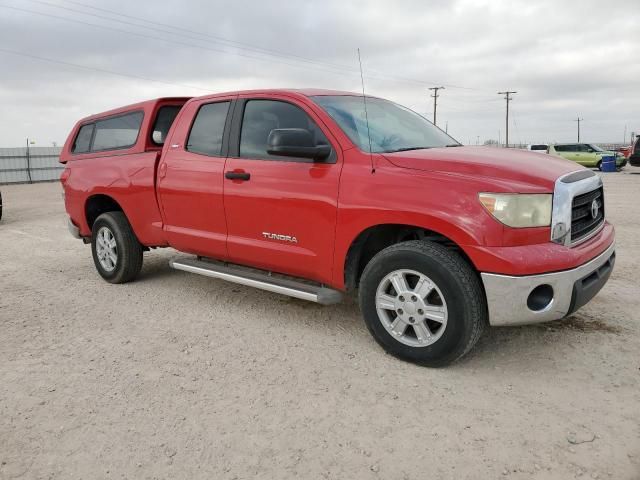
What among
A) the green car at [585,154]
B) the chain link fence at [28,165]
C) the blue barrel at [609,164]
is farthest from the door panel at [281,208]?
the green car at [585,154]

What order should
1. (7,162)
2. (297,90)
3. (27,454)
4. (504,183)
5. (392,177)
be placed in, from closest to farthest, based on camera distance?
(27,454) < (504,183) < (392,177) < (297,90) < (7,162)

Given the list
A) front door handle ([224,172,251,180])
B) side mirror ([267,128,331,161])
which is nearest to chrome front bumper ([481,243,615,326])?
side mirror ([267,128,331,161])

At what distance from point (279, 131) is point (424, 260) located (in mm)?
1286

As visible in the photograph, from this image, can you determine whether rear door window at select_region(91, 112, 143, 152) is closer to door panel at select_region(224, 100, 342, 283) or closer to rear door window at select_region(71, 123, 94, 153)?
rear door window at select_region(71, 123, 94, 153)

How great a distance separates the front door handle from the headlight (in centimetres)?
187

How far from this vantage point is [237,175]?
4.18 metres

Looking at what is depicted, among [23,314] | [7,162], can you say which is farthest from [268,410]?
[7,162]

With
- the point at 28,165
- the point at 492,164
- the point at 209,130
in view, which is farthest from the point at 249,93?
the point at 28,165

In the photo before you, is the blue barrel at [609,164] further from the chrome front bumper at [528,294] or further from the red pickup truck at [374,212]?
the chrome front bumper at [528,294]

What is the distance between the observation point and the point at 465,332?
3.14 m

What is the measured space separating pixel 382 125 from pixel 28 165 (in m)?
28.0

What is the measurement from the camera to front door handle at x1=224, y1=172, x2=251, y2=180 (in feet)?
13.5

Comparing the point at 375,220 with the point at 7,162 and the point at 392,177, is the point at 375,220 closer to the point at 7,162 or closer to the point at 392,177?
the point at 392,177

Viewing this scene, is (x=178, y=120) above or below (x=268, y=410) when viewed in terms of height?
above
